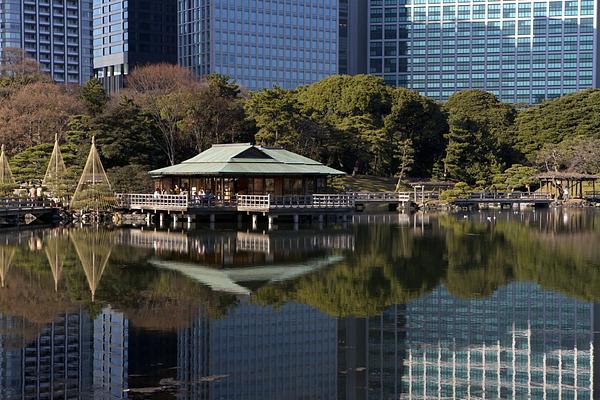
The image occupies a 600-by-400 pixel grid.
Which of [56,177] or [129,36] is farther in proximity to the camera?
[129,36]

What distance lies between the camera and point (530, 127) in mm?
88688

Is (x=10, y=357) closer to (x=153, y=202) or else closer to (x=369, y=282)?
(x=369, y=282)

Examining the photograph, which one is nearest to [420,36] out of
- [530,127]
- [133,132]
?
[530,127]

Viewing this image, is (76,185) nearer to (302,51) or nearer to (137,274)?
(137,274)

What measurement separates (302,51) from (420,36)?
3018 cm

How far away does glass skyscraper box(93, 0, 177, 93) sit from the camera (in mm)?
129500

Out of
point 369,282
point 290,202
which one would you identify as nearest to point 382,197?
point 290,202

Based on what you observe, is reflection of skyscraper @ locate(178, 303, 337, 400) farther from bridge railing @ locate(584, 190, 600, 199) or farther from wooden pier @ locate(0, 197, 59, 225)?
bridge railing @ locate(584, 190, 600, 199)

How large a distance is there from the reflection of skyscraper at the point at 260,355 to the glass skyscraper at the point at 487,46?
131077 mm

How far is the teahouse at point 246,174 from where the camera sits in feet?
167

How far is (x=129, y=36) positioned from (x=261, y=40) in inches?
780

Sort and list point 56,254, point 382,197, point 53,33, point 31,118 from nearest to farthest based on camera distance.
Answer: point 56,254 < point 31,118 < point 382,197 < point 53,33

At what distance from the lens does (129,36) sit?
12900 cm

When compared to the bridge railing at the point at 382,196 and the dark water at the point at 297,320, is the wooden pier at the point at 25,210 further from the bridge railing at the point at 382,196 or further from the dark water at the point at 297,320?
the bridge railing at the point at 382,196
